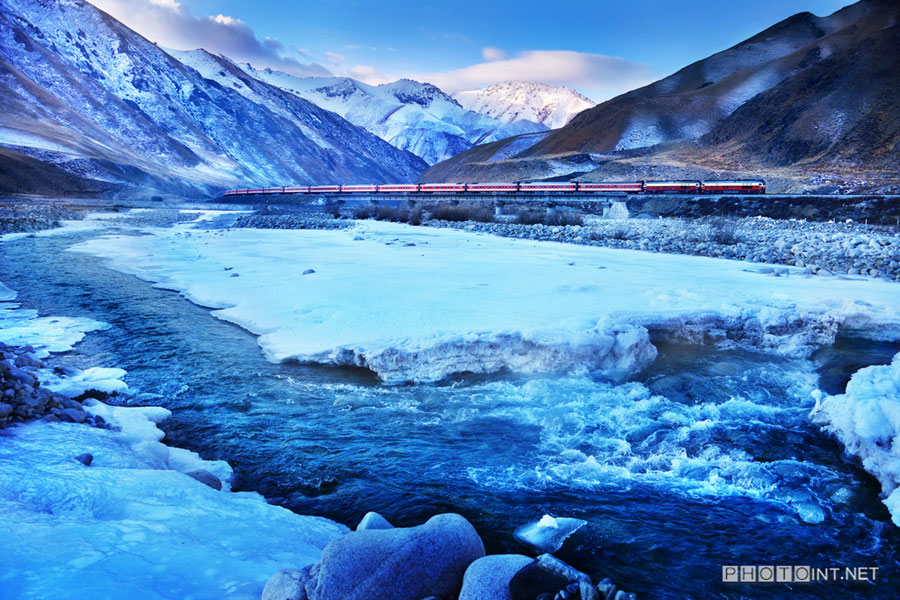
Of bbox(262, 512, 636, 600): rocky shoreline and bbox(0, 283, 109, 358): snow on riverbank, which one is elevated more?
bbox(0, 283, 109, 358): snow on riverbank

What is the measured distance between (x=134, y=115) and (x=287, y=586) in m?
116

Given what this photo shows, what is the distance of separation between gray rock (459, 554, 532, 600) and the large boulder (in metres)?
0.15

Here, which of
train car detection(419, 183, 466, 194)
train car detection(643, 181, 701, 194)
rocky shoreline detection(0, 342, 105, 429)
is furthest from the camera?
train car detection(419, 183, 466, 194)

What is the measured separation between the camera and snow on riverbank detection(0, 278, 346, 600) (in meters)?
2.78

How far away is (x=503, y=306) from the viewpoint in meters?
9.05

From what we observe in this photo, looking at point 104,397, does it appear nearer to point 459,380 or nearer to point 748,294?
point 459,380

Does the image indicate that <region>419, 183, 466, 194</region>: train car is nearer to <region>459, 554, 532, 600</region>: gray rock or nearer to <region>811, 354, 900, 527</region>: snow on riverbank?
<region>811, 354, 900, 527</region>: snow on riverbank

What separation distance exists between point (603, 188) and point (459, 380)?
32.5 meters

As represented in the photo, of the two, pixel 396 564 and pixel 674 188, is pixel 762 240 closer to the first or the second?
pixel 674 188

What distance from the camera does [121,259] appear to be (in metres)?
17.1

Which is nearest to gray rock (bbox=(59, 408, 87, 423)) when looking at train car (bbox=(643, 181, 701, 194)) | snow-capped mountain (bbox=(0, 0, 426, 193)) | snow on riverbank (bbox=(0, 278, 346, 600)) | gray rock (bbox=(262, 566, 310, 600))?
snow on riverbank (bbox=(0, 278, 346, 600))

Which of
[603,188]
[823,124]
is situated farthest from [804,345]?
[823,124]

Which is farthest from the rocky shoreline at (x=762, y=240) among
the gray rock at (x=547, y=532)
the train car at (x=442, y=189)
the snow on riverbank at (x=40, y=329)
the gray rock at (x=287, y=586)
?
the train car at (x=442, y=189)

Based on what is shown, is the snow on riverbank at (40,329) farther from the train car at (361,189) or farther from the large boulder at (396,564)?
the train car at (361,189)
